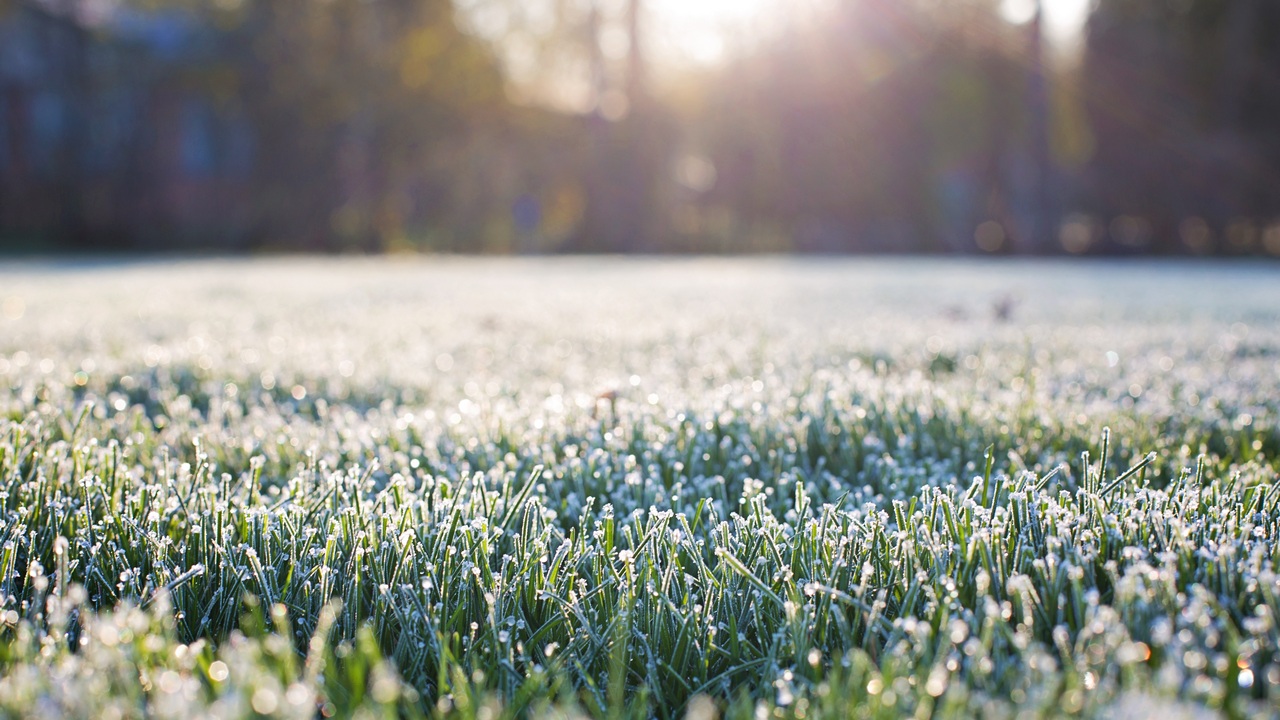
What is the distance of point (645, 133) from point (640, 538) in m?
19.5

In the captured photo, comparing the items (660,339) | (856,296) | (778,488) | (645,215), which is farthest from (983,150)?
(778,488)

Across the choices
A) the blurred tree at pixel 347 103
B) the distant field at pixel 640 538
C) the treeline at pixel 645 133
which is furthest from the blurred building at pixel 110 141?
the distant field at pixel 640 538

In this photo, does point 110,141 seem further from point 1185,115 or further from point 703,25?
point 1185,115

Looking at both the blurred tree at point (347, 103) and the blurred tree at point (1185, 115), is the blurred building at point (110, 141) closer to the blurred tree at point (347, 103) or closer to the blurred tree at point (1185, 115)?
the blurred tree at point (347, 103)

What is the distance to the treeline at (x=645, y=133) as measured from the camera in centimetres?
1848

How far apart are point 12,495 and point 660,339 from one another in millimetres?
2459

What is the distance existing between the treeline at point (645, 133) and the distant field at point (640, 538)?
1704cm

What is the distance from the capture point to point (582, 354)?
327 cm

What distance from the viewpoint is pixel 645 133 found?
66.0 ft

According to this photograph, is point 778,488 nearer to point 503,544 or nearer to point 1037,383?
point 503,544

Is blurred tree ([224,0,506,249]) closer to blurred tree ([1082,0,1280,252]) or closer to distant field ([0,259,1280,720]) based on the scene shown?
blurred tree ([1082,0,1280,252])

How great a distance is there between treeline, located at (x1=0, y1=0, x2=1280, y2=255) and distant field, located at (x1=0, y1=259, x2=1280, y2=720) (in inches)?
671

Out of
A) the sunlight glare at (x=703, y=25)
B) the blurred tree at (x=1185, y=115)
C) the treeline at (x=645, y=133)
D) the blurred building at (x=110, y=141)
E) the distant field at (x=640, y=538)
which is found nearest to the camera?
the distant field at (x=640, y=538)

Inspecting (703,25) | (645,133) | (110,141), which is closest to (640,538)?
(645,133)
